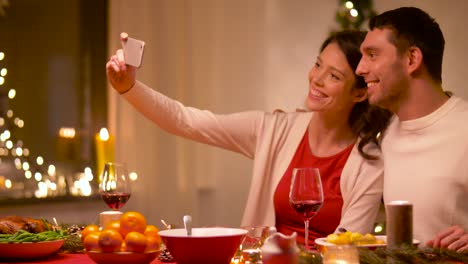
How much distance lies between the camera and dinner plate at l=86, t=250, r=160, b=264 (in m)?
1.70

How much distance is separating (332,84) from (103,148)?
1900 millimetres

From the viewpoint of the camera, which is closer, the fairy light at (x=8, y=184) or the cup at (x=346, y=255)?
the cup at (x=346, y=255)

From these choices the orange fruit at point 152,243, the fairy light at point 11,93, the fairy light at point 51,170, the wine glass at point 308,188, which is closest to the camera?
Result: the orange fruit at point 152,243

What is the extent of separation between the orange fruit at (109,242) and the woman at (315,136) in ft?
3.78

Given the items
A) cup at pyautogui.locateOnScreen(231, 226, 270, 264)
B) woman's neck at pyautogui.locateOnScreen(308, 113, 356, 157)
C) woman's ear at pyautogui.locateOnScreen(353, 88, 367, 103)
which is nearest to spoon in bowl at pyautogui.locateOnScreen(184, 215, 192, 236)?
cup at pyautogui.locateOnScreen(231, 226, 270, 264)

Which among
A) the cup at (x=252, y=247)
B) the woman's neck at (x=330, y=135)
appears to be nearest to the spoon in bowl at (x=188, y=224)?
the cup at (x=252, y=247)

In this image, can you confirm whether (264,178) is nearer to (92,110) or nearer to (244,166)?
(244,166)

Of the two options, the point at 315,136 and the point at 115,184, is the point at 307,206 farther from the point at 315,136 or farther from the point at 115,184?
the point at 315,136

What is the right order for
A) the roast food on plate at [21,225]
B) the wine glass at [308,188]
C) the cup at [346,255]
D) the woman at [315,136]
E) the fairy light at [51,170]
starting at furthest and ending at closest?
the fairy light at [51,170], the woman at [315,136], the roast food on plate at [21,225], the wine glass at [308,188], the cup at [346,255]

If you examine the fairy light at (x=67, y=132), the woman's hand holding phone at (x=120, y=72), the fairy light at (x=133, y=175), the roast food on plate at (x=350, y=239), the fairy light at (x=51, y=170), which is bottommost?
the roast food on plate at (x=350, y=239)

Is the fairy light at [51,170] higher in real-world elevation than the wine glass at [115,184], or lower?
higher

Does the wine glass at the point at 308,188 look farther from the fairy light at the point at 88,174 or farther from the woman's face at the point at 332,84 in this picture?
the fairy light at the point at 88,174

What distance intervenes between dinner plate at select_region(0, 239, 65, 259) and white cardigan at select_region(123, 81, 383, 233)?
0.95m

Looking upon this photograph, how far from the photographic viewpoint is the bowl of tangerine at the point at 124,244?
1.70 metres
